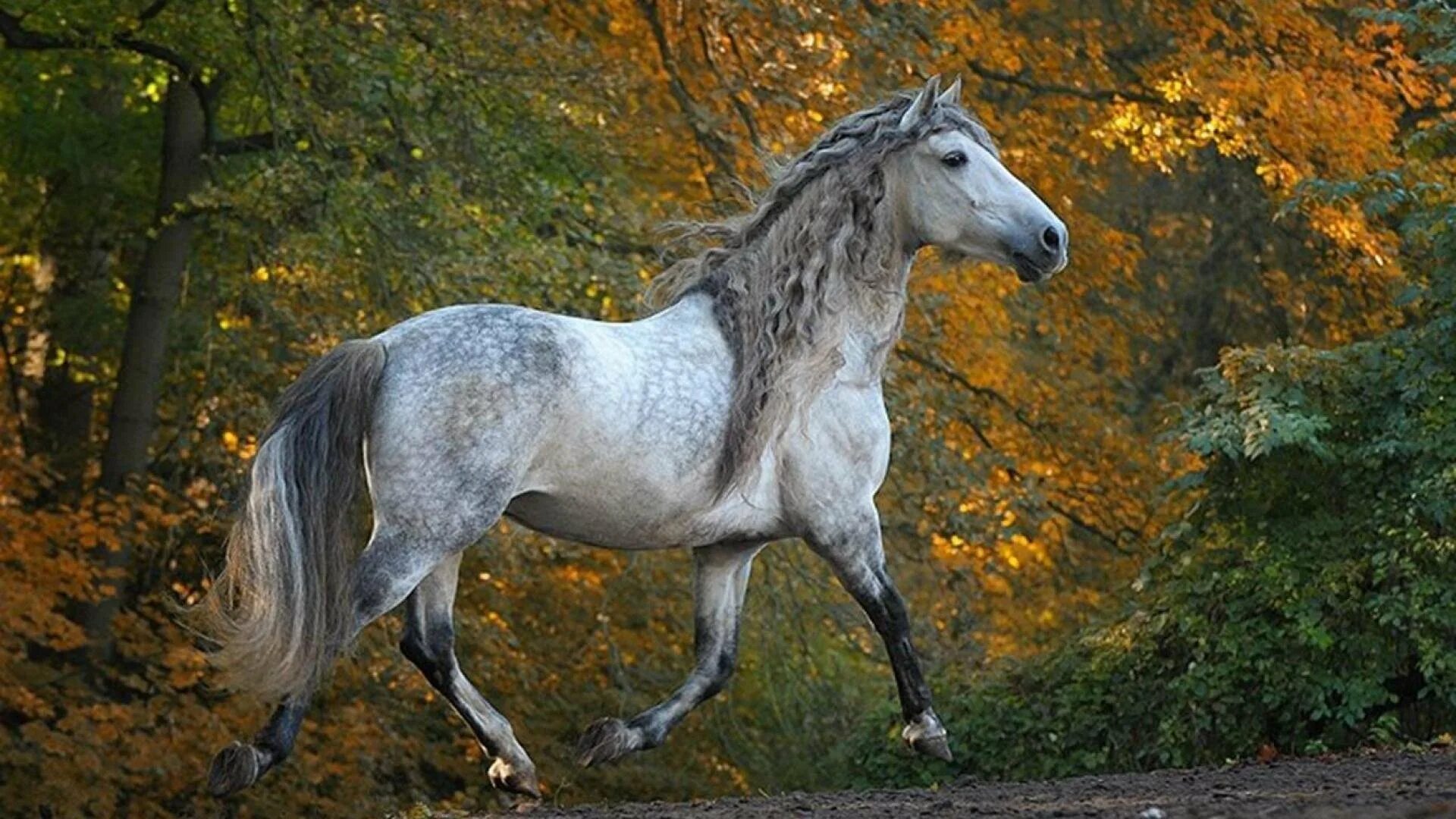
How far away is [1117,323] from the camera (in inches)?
702

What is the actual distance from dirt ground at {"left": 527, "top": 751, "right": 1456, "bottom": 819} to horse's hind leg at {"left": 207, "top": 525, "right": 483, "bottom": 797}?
0.75 metres

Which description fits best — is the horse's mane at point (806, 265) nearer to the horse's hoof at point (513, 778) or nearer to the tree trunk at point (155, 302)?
the horse's hoof at point (513, 778)

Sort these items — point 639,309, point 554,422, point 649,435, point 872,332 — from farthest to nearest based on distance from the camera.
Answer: point 639,309 < point 872,332 < point 649,435 < point 554,422

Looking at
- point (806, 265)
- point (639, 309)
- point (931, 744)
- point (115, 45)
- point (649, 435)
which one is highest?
point (115, 45)

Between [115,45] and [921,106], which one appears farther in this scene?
[115,45]

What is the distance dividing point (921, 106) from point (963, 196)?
300 mm

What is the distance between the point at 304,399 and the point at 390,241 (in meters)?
5.72

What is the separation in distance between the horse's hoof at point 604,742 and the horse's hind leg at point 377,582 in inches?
29.8

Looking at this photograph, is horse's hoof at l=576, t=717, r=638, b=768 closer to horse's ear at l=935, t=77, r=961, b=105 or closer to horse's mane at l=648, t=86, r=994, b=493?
horse's mane at l=648, t=86, r=994, b=493

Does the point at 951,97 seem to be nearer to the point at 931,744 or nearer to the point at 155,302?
the point at 931,744

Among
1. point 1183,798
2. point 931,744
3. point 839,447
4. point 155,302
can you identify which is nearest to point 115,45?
point 155,302

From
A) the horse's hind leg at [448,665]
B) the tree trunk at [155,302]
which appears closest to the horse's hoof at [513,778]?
the horse's hind leg at [448,665]

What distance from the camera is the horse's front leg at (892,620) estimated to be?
7199 mm

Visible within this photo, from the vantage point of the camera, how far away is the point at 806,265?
714 cm
